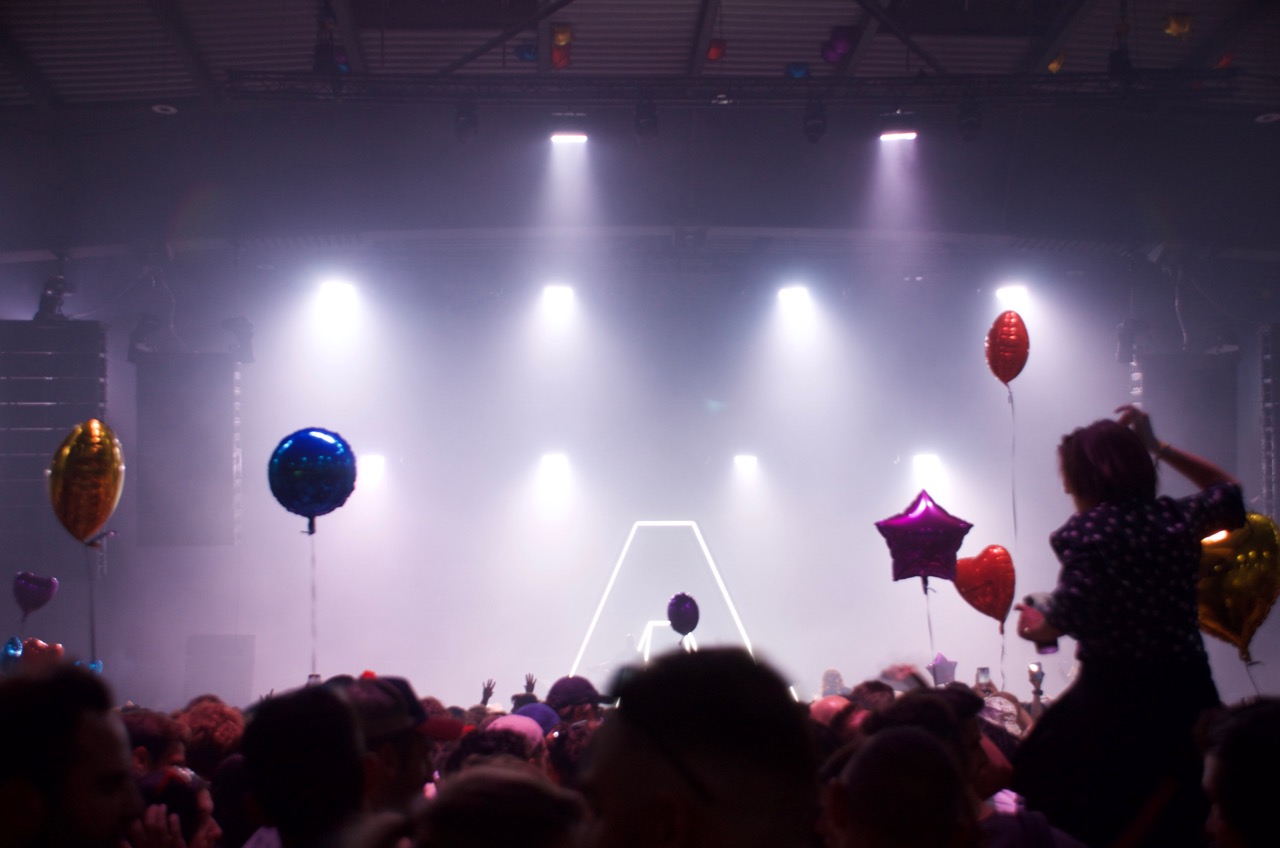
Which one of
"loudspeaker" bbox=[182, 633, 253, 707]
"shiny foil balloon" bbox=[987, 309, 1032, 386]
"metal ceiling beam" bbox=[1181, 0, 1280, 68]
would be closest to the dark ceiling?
"metal ceiling beam" bbox=[1181, 0, 1280, 68]

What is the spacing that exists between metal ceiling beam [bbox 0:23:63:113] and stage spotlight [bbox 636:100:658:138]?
545 cm

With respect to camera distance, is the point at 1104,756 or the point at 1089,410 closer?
the point at 1104,756

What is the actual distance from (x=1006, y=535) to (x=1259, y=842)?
12159 mm

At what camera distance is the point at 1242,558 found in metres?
3.96

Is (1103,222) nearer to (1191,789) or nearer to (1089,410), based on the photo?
(1089,410)

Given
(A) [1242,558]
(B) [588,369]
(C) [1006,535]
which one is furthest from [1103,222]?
(A) [1242,558]

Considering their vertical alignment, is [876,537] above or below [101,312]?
below

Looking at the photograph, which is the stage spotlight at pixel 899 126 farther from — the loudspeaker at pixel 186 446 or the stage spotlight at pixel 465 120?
the loudspeaker at pixel 186 446

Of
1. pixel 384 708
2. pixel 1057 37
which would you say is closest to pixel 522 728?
pixel 384 708

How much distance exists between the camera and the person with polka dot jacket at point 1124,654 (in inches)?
78.4

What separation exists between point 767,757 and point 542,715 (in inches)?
137

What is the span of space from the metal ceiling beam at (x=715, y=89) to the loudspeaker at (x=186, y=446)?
3154mm

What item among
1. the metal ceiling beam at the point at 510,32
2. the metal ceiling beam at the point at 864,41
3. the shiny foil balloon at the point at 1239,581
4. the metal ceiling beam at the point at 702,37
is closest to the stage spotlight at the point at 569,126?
the metal ceiling beam at the point at 702,37

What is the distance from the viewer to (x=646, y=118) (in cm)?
935
